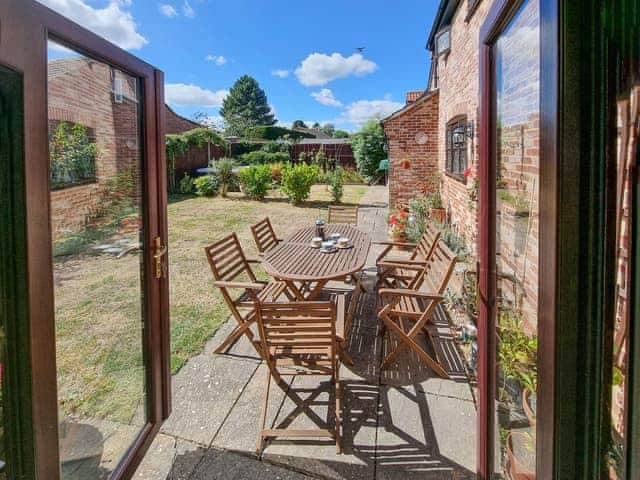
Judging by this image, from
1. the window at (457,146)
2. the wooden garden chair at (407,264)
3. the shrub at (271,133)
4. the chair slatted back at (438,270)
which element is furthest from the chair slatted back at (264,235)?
the shrub at (271,133)

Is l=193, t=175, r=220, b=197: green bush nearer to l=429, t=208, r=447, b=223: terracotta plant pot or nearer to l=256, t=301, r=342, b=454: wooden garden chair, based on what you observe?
l=429, t=208, r=447, b=223: terracotta plant pot

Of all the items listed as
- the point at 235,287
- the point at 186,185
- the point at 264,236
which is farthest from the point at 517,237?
the point at 186,185

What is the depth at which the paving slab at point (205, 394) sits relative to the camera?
243cm

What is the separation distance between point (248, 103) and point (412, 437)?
2151 inches

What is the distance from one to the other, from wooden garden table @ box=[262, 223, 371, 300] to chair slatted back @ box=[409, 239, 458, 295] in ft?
1.91

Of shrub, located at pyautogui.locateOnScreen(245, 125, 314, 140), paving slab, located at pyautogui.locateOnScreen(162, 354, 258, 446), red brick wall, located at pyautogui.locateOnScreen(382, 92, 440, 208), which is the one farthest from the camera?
shrub, located at pyautogui.locateOnScreen(245, 125, 314, 140)

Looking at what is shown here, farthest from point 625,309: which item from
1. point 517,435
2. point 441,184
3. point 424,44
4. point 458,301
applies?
point 424,44

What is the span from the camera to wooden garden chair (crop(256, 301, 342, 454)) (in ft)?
7.55

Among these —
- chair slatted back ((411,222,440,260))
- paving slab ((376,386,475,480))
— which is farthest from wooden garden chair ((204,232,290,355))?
chair slatted back ((411,222,440,260))

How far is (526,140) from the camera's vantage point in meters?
1.32

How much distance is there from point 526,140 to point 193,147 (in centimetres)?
1728

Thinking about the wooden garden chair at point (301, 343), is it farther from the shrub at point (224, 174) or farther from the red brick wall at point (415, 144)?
the shrub at point (224, 174)

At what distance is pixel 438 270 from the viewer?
345cm

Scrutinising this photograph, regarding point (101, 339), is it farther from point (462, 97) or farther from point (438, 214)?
point (438, 214)
